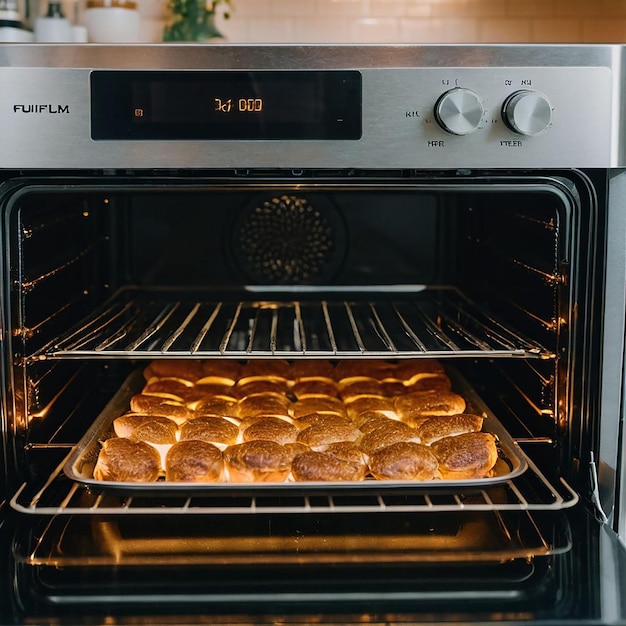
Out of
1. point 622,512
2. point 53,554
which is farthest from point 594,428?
point 53,554

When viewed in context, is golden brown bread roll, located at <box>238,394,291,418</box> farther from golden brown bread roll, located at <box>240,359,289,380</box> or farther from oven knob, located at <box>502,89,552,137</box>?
oven knob, located at <box>502,89,552,137</box>

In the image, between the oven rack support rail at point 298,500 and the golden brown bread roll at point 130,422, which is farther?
the golden brown bread roll at point 130,422

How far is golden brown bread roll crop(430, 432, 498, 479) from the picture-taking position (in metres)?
1.41

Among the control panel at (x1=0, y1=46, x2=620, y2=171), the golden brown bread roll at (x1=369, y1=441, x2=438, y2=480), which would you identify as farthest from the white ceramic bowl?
the golden brown bread roll at (x1=369, y1=441, x2=438, y2=480)

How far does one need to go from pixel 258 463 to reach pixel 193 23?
1174mm

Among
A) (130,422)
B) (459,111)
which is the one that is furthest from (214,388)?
(459,111)

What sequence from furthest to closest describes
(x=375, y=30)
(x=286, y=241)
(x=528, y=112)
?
(x=375, y=30)
(x=286, y=241)
(x=528, y=112)

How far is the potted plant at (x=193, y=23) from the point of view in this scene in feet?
6.68

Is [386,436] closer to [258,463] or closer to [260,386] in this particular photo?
[258,463]

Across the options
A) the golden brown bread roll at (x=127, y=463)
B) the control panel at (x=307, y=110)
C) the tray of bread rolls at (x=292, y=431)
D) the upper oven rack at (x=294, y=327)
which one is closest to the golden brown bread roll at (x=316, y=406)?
the tray of bread rolls at (x=292, y=431)

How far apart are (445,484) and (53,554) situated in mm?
614

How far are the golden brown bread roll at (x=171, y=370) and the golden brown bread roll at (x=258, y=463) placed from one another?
0.48 meters

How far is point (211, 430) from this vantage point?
1.55 metres

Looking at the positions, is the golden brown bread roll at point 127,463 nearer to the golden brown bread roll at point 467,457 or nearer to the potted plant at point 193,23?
the golden brown bread roll at point 467,457
